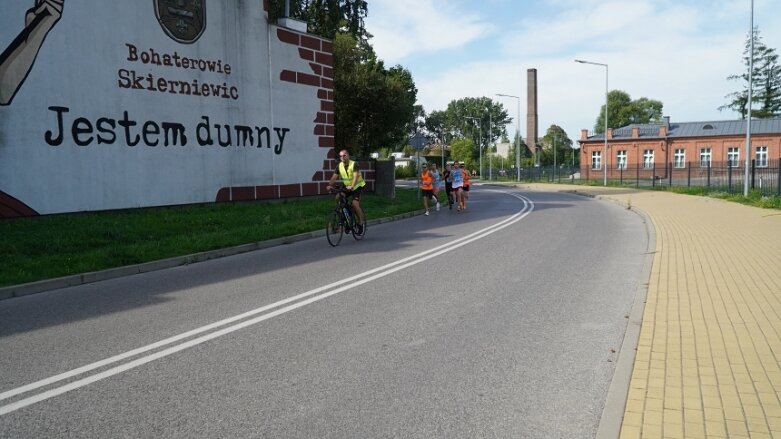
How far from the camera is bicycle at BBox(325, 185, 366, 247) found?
11.7 metres

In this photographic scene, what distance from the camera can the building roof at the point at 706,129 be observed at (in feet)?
195

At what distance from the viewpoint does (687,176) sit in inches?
1709

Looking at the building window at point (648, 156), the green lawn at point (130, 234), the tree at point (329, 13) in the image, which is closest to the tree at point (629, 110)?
the building window at point (648, 156)

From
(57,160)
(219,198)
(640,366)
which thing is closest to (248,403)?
(640,366)

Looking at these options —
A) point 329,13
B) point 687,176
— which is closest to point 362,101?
point 329,13

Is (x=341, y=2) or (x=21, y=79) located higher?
(x=341, y=2)

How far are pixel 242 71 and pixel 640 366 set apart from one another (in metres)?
15.7

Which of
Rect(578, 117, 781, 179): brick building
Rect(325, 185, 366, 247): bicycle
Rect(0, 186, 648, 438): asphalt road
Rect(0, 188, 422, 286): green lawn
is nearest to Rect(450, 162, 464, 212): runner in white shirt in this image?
Rect(0, 188, 422, 286): green lawn

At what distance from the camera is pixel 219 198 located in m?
16.7

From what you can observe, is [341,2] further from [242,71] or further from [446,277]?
[446,277]

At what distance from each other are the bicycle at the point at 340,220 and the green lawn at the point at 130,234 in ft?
2.18

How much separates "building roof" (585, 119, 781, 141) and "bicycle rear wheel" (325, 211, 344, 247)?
6054cm

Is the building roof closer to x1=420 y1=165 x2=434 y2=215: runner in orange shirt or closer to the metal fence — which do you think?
the metal fence

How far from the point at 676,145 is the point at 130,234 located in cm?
6379
